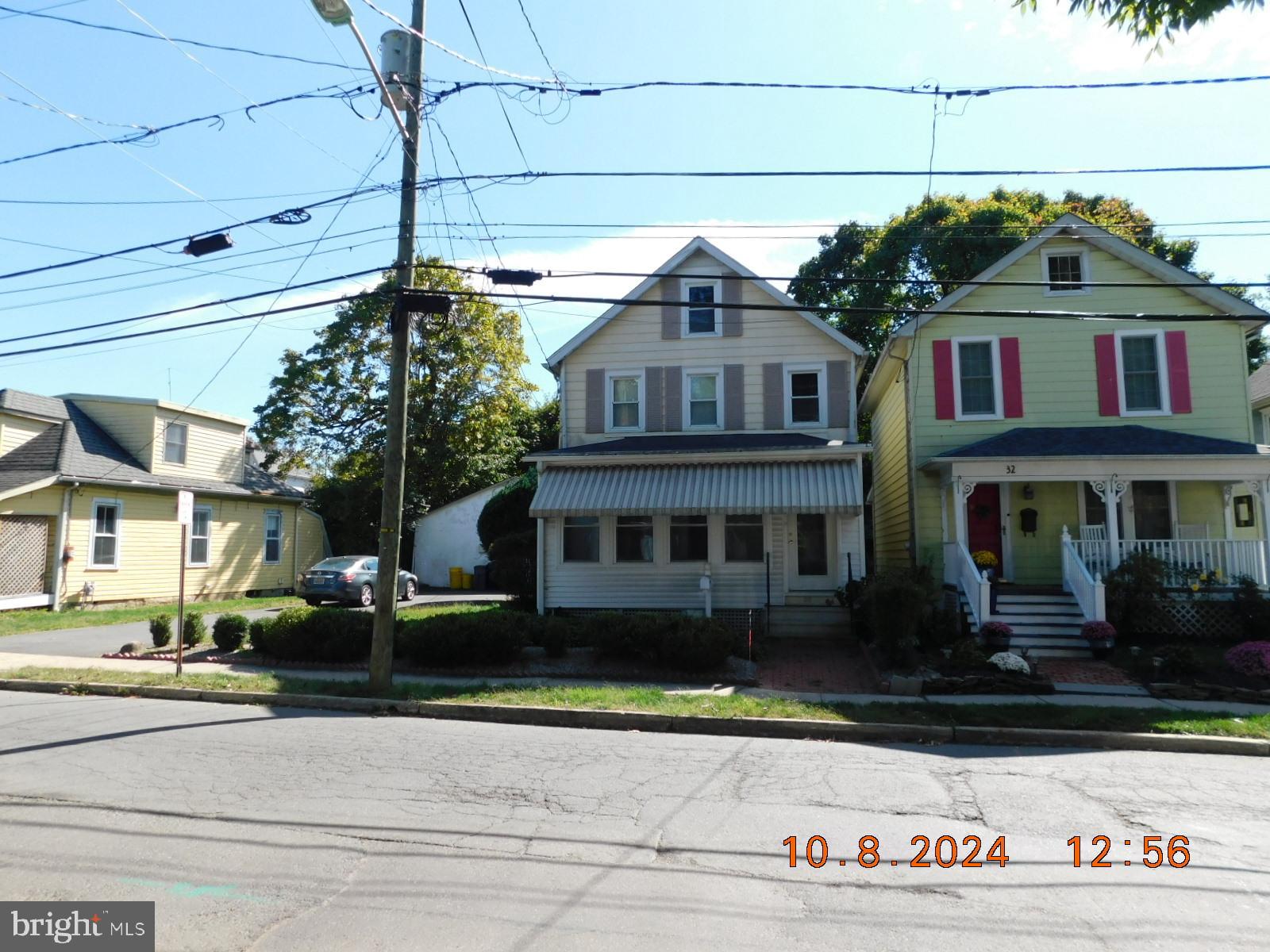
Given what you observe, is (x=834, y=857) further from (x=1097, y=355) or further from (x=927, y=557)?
(x=1097, y=355)

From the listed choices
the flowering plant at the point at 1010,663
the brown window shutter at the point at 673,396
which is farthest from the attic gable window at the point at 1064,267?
the flowering plant at the point at 1010,663

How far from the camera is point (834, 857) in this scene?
4934 millimetres

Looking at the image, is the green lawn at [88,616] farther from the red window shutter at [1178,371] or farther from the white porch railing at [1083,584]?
the red window shutter at [1178,371]

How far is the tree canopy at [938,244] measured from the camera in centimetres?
2658

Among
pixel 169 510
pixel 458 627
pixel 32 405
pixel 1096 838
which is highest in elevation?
pixel 32 405

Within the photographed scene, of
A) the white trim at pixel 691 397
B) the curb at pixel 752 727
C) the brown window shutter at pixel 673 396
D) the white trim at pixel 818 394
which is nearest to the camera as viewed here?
the curb at pixel 752 727

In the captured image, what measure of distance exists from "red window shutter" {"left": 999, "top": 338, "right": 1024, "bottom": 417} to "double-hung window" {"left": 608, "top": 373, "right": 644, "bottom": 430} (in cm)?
795

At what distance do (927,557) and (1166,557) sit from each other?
4.26m

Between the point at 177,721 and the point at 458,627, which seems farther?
the point at 458,627

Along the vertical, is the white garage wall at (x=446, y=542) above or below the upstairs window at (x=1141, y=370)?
below

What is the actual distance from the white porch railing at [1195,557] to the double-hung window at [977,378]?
3446mm

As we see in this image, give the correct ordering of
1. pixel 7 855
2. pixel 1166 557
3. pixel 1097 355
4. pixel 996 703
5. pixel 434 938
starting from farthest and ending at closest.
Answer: pixel 1097 355 → pixel 1166 557 → pixel 996 703 → pixel 7 855 → pixel 434 938

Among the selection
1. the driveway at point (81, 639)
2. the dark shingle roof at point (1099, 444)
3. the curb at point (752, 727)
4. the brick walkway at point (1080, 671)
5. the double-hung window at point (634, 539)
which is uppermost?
the dark shingle roof at point (1099, 444)

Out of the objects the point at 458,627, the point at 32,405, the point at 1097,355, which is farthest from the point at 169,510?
the point at 1097,355
